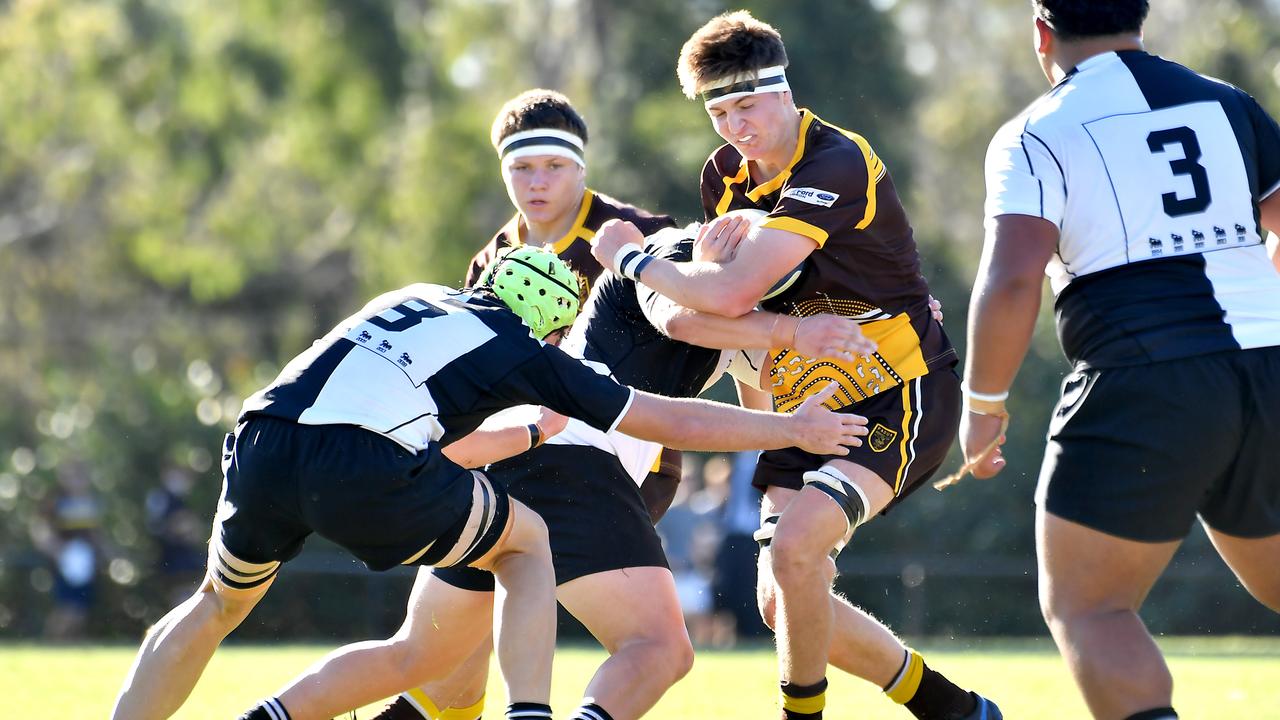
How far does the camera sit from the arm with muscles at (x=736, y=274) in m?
5.70

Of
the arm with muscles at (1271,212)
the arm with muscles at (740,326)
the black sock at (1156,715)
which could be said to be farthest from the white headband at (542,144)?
the black sock at (1156,715)

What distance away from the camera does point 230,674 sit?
35.1ft

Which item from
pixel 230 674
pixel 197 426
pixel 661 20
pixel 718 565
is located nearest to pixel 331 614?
pixel 197 426

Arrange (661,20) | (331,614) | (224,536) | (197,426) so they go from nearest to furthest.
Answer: (224,536) < (331,614) < (197,426) < (661,20)

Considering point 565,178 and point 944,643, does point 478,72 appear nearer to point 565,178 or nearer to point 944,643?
point 944,643

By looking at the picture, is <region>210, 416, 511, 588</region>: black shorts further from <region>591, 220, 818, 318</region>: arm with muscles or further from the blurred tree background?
the blurred tree background

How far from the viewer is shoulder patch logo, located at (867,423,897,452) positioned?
580cm

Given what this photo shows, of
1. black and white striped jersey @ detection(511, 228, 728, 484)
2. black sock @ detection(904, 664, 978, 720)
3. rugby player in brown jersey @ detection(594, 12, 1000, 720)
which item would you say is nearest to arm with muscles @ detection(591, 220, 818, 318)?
rugby player in brown jersey @ detection(594, 12, 1000, 720)

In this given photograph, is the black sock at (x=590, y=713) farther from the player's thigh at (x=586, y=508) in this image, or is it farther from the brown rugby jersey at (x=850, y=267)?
the brown rugby jersey at (x=850, y=267)

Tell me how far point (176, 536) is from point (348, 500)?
12.6 m

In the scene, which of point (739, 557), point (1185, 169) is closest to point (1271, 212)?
point (1185, 169)

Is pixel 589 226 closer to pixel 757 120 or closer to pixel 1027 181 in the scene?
pixel 757 120

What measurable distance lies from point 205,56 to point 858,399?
80.1ft

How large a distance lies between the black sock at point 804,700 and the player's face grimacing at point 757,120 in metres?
1.93
